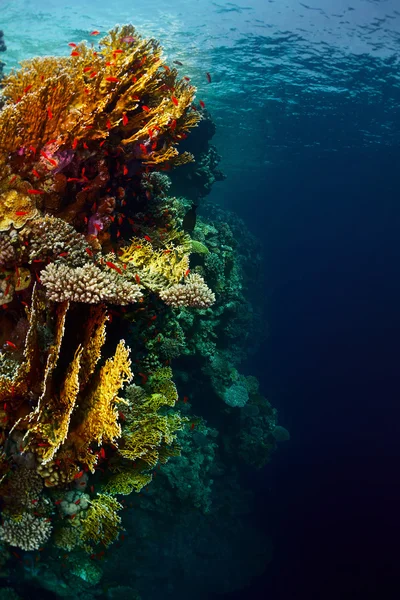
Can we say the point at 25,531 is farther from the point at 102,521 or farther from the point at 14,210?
the point at 14,210

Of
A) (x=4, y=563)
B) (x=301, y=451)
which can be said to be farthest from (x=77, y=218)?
(x=301, y=451)

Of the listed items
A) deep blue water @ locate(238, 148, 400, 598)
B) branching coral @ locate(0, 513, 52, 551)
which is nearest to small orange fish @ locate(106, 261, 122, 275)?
branching coral @ locate(0, 513, 52, 551)

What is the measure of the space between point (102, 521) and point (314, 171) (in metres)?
57.4

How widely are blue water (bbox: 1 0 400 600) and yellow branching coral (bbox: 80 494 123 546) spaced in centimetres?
1675

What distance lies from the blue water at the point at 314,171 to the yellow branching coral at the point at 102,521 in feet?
55.0

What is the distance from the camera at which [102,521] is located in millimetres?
4469

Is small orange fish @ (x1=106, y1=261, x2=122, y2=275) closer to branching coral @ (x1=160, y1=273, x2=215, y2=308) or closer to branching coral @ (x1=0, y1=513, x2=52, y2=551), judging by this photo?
branching coral @ (x1=160, y1=273, x2=215, y2=308)

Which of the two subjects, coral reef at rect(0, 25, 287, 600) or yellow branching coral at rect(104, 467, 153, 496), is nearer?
coral reef at rect(0, 25, 287, 600)

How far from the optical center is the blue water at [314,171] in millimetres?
19078

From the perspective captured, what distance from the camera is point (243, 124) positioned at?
3778cm

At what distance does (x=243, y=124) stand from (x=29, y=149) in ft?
126

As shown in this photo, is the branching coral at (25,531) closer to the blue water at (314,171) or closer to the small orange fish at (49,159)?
the small orange fish at (49,159)

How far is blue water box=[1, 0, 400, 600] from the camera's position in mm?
19078

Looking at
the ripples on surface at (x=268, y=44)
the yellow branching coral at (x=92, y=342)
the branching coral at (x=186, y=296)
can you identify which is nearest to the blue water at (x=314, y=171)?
the ripples on surface at (x=268, y=44)
